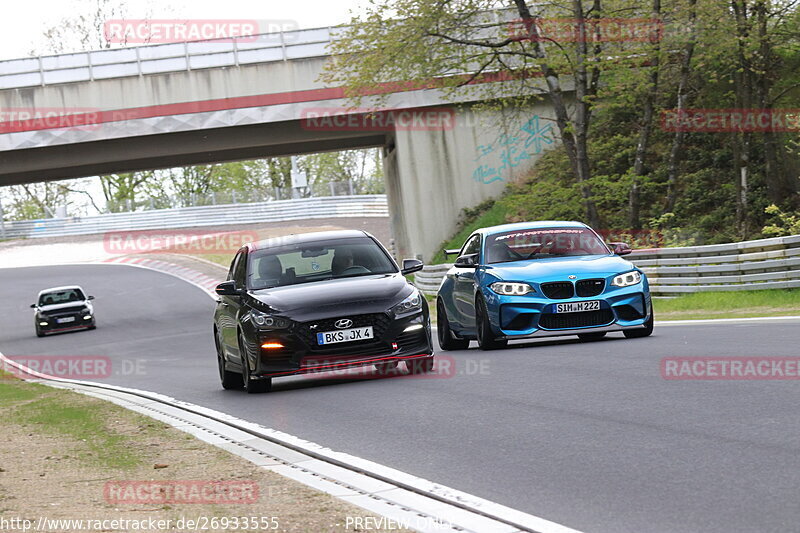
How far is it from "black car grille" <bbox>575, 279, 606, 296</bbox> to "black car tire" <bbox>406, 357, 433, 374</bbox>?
237 centimetres

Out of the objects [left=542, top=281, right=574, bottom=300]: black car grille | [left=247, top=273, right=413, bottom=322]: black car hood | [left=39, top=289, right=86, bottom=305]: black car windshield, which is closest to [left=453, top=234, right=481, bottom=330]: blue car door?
[left=542, top=281, right=574, bottom=300]: black car grille

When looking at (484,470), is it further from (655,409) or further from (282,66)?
(282,66)

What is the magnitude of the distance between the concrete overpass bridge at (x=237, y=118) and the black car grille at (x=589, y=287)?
2385cm

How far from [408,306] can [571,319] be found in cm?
291

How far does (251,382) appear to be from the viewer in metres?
13.4

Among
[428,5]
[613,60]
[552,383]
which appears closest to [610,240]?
[613,60]

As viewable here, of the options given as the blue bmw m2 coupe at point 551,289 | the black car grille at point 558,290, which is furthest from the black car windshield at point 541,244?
the black car grille at point 558,290

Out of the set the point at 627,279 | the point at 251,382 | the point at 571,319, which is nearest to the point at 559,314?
the point at 571,319

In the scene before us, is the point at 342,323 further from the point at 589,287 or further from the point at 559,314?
the point at 589,287

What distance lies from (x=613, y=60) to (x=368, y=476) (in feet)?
89.4

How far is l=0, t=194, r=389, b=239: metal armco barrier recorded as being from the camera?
76.6 meters

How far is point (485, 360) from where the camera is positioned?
1464cm

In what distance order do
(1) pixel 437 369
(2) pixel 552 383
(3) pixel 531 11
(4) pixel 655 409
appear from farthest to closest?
(3) pixel 531 11, (1) pixel 437 369, (2) pixel 552 383, (4) pixel 655 409

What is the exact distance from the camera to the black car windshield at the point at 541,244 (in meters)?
16.2
